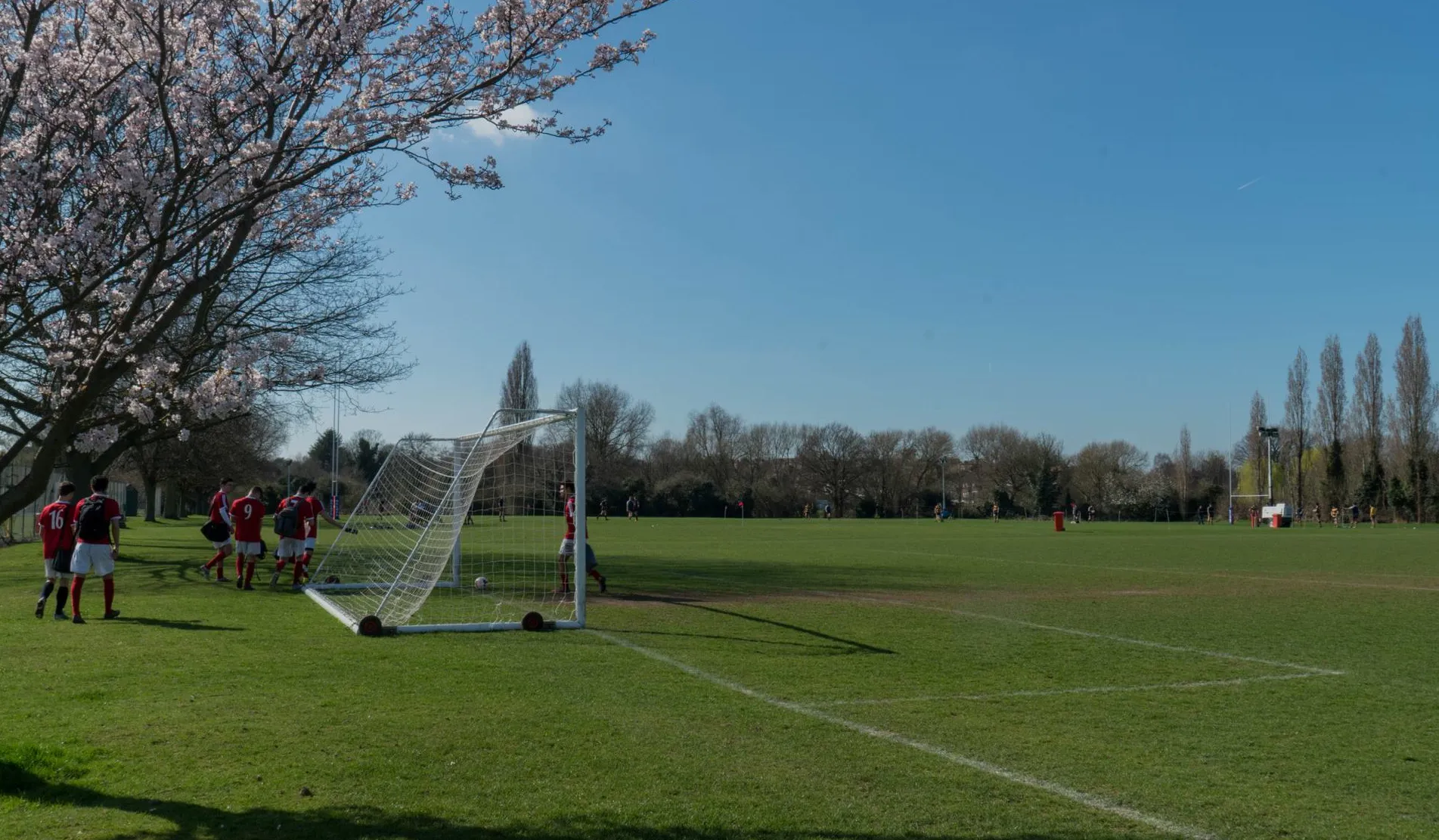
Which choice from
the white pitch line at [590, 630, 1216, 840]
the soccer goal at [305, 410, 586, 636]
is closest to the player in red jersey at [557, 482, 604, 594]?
the soccer goal at [305, 410, 586, 636]

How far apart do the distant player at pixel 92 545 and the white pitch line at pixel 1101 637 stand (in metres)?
10.2

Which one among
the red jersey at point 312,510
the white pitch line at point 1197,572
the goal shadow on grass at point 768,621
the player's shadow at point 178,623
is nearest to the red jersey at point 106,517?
the player's shadow at point 178,623

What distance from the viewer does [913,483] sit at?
10850 cm

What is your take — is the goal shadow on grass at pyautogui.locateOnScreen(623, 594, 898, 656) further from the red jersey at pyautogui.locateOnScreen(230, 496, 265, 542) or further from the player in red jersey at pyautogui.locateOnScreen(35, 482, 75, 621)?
the player in red jersey at pyautogui.locateOnScreen(35, 482, 75, 621)

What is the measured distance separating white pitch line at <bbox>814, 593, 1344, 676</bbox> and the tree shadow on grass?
6185 millimetres

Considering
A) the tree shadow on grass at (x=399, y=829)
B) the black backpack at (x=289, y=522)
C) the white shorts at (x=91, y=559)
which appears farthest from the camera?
the black backpack at (x=289, y=522)

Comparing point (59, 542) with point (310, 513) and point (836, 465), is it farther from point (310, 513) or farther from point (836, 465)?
point (836, 465)

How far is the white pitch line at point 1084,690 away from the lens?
27.3ft

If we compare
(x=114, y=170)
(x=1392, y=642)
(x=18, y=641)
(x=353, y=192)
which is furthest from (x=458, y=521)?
(x=1392, y=642)

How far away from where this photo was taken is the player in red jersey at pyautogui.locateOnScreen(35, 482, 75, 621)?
13.2m

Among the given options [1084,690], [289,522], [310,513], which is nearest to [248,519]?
[289,522]

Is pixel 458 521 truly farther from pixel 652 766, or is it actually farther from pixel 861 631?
pixel 652 766

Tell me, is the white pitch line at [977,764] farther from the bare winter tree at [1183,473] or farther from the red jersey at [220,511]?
the bare winter tree at [1183,473]

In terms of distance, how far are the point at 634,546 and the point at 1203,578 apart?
17.7m
